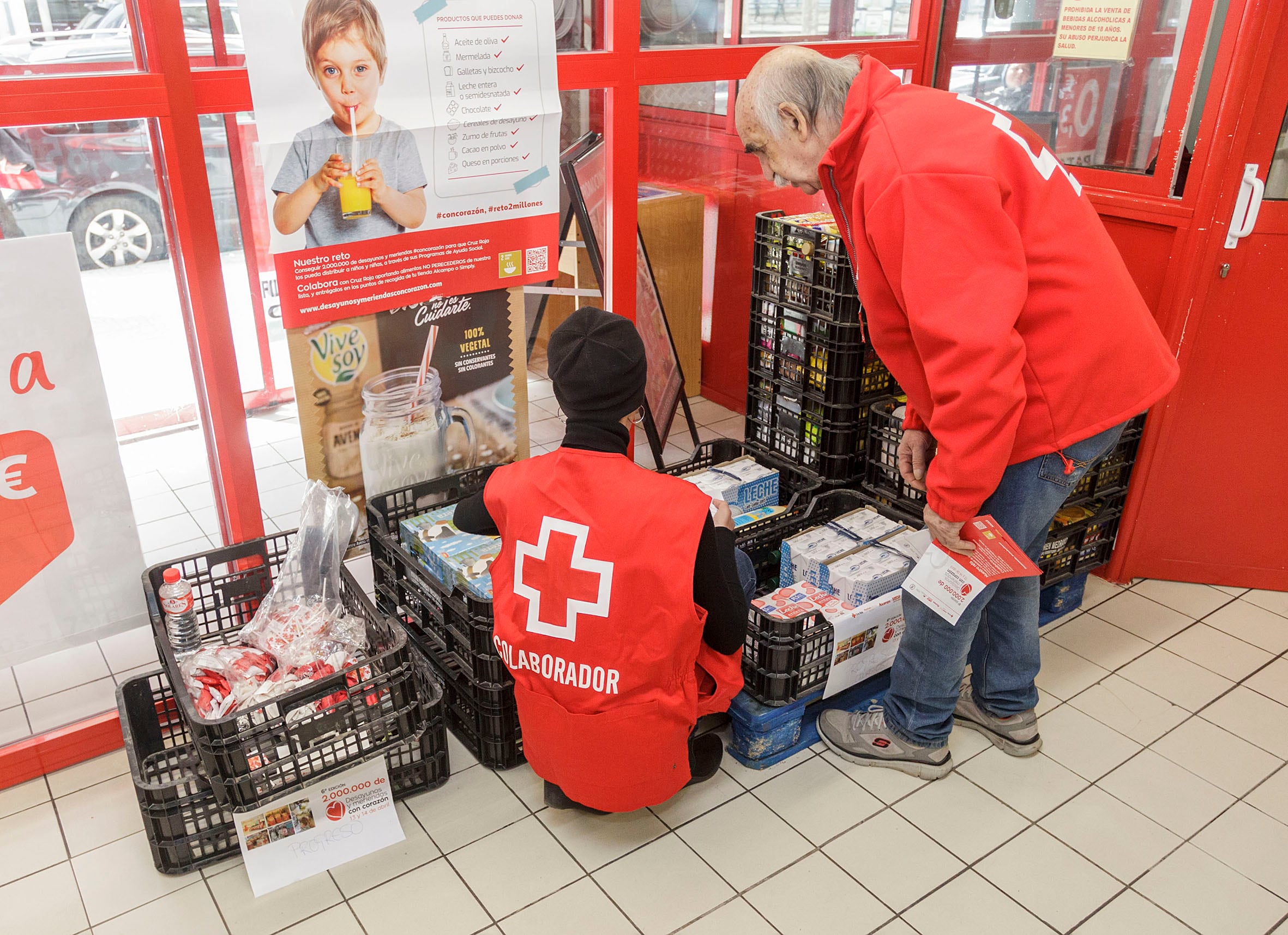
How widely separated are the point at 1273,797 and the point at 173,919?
2893mm

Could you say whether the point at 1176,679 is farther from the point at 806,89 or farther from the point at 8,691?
the point at 8,691

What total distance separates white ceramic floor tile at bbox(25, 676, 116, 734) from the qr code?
Result: 71.2 inches

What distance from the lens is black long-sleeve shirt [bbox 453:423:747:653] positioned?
217 cm

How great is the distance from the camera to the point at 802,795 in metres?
2.73

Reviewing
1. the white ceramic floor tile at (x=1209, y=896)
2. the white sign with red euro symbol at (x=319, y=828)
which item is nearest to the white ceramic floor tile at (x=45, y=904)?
the white sign with red euro symbol at (x=319, y=828)

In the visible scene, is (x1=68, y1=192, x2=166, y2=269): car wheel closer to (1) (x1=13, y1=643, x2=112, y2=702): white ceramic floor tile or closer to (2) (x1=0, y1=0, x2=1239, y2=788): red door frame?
(2) (x1=0, y1=0, x2=1239, y2=788): red door frame

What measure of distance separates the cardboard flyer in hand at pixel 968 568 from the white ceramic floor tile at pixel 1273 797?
998 millimetres

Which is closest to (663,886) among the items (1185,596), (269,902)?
(269,902)

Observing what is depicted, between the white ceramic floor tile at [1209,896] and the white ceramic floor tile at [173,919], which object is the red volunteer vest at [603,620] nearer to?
the white ceramic floor tile at [173,919]

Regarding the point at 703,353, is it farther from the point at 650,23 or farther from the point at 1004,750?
the point at 1004,750

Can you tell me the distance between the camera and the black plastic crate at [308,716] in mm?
2330

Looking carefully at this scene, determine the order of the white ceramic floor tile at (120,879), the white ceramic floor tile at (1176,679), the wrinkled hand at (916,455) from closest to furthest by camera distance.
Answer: the white ceramic floor tile at (120,879) < the wrinkled hand at (916,455) < the white ceramic floor tile at (1176,679)

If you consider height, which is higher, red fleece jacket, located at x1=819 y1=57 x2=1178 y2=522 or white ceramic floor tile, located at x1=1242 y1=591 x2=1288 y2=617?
red fleece jacket, located at x1=819 y1=57 x2=1178 y2=522

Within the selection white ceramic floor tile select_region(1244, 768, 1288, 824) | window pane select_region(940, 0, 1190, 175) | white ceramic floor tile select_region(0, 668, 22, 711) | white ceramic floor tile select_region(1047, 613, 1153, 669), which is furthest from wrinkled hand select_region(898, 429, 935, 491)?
white ceramic floor tile select_region(0, 668, 22, 711)
